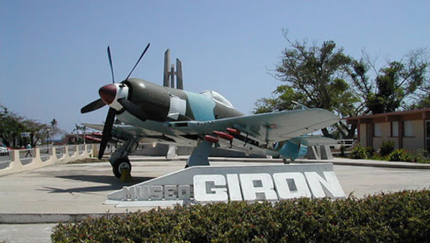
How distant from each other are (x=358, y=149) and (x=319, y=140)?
49.4 ft

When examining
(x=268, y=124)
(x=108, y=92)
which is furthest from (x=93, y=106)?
(x=268, y=124)

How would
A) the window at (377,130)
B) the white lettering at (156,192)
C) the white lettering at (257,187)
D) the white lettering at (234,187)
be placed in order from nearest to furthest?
the white lettering at (234,187) < the white lettering at (257,187) < the white lettering at (156,192) < the window at (377,130)

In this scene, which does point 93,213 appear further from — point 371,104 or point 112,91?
point 371,104

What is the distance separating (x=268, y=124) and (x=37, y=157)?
1491cm

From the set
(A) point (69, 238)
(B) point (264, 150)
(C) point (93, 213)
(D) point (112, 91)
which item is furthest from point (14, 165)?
(A) point (69, 238)

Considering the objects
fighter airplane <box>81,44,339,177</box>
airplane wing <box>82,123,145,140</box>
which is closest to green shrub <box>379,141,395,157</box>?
fighter airplane <box>81,44,339,177</box>

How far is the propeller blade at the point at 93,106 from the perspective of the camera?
13.5m

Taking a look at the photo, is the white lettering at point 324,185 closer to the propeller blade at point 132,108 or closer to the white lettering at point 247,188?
the white lettering at point 247,188

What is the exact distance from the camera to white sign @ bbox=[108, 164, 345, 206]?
27.9 ft

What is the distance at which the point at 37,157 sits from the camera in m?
21.5

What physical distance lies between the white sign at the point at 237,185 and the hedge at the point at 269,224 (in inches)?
95.5

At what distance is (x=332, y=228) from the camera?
538 centimetres

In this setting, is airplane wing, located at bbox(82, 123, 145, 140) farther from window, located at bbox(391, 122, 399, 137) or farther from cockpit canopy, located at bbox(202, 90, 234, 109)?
window, located at bbox(391, 122, 399, 137)

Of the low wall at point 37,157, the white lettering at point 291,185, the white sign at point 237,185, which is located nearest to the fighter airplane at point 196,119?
the white sign at point 237,185
